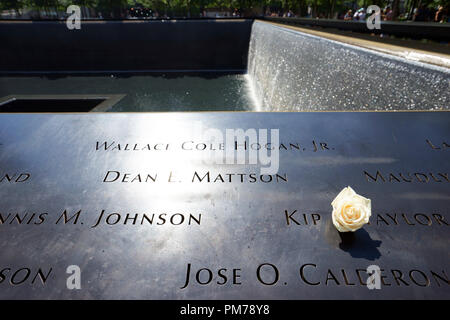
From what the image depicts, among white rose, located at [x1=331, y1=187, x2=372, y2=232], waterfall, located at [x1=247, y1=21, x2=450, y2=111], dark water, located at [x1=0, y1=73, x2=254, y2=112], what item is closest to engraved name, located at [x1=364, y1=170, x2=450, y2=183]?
white rose, located at [x1=331, y1=187, x2=372, y2=232]

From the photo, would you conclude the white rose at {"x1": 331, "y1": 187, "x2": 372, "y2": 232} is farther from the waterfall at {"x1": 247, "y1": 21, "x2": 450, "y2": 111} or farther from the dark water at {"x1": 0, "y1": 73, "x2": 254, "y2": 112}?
the dark water at {"x1": 0, "y1": 73, "x2": 254, "y2": 112}

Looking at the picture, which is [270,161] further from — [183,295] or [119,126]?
[119,126]

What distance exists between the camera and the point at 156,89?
10656mm

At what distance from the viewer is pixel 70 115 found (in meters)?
2.81

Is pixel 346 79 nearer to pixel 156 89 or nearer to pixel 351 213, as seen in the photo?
pixel 351 213

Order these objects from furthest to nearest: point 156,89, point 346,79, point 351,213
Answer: point 156,89
point 346,79
point 351,213

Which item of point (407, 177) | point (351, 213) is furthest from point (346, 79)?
point (351, 213)

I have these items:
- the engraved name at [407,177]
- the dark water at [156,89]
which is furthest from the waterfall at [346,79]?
the dark water at [156,89]

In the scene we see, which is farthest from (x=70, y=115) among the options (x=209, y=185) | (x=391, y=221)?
(x=391, y=221)

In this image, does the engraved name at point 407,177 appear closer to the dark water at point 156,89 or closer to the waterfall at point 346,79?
the waterfall at point 346,79

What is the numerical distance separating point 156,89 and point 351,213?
10.2m

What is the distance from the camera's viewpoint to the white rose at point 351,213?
1.38 metres
